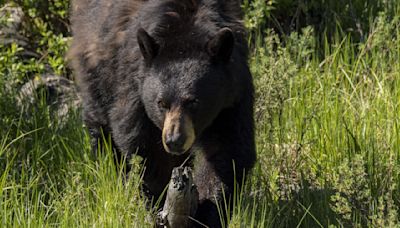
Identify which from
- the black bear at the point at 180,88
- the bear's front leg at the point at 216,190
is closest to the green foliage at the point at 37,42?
the black bear at the point at 180,88

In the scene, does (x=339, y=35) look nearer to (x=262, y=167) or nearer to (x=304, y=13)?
(x=304, y=13)

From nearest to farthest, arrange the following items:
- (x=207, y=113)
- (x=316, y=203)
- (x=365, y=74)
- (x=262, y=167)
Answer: (x=207, y=113), (x=316, y=203), (x=262, y=167), (x=365, y=74)

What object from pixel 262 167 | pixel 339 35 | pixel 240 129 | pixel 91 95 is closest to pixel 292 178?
pixel 262 167

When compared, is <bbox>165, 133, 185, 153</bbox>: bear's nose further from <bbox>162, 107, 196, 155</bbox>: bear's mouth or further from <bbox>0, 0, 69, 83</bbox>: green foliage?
<bbox>0, 0, 69, 83</bbox>: green foliage

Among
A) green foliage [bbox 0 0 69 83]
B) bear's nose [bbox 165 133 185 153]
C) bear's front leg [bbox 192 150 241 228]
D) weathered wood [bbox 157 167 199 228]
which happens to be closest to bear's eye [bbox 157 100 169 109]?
bear's nose [bbox 165 133 185 153]

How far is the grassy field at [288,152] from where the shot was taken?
5.93 meters

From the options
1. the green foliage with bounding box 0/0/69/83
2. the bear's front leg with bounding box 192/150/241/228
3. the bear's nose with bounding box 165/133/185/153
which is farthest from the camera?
the green foliage with bounding box 0/0/69/83

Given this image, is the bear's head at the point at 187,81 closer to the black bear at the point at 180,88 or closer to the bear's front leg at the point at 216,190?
the black bear at the point at 180,88

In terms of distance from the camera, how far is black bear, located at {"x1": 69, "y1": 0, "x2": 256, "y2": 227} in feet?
19.3

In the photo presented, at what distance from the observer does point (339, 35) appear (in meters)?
9.13

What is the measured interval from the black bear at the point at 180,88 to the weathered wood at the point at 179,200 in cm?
13

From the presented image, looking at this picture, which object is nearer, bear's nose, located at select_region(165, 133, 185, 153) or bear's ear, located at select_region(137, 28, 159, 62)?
bear's nose, located at select_region(165, 133, 185, 153)

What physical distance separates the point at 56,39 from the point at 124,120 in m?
2.63

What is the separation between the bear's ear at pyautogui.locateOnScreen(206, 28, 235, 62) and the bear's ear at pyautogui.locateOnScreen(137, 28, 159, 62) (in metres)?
0.32
